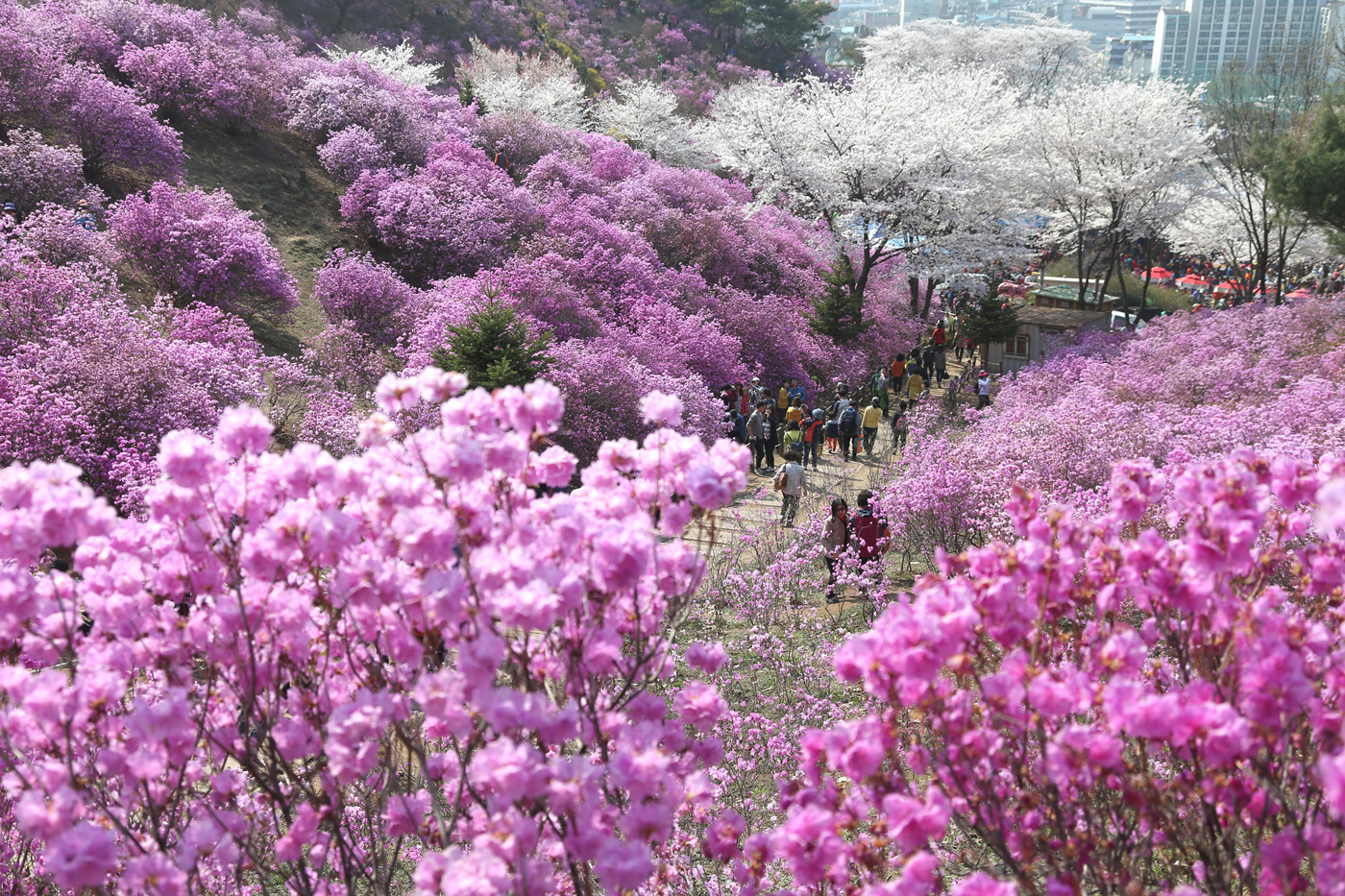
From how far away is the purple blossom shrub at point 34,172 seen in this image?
15195mm

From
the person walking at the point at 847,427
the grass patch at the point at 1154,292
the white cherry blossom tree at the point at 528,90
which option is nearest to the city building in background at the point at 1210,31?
the grass patch at the point at 1154,292

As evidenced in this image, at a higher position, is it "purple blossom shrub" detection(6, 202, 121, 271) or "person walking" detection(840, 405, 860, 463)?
"purple blossom shrub" detection(6, 202, 121, 271)

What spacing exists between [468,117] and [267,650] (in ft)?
86.1

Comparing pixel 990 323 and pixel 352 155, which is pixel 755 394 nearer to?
pixel 990 323

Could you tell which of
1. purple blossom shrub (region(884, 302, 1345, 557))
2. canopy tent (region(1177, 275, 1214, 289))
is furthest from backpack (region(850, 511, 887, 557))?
canopy tent (region(1177, 275, 1214, 289))

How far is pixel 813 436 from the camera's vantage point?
15055 mm

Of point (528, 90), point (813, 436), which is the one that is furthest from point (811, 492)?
point (528, 90)

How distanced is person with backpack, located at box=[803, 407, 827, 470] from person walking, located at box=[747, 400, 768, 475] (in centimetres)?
74

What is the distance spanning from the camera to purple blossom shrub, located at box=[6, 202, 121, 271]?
13.3m

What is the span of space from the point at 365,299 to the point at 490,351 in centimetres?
522

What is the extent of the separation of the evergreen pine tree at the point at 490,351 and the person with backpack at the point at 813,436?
15.9 ft

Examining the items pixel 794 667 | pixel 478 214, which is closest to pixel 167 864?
pixel 794 667

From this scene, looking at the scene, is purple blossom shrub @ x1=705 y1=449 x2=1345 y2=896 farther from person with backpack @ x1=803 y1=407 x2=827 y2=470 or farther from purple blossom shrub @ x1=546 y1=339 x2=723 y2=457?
person with backpack @ x1=803 y1=407 x2=827 y2=470

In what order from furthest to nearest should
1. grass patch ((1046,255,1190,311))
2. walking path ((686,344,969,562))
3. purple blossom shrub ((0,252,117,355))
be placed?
1. grass patch ((1046,255,1190,311))
2. walking path ((686,344,969,562))
3. purple blossom shrub ((0,252,117,355))
